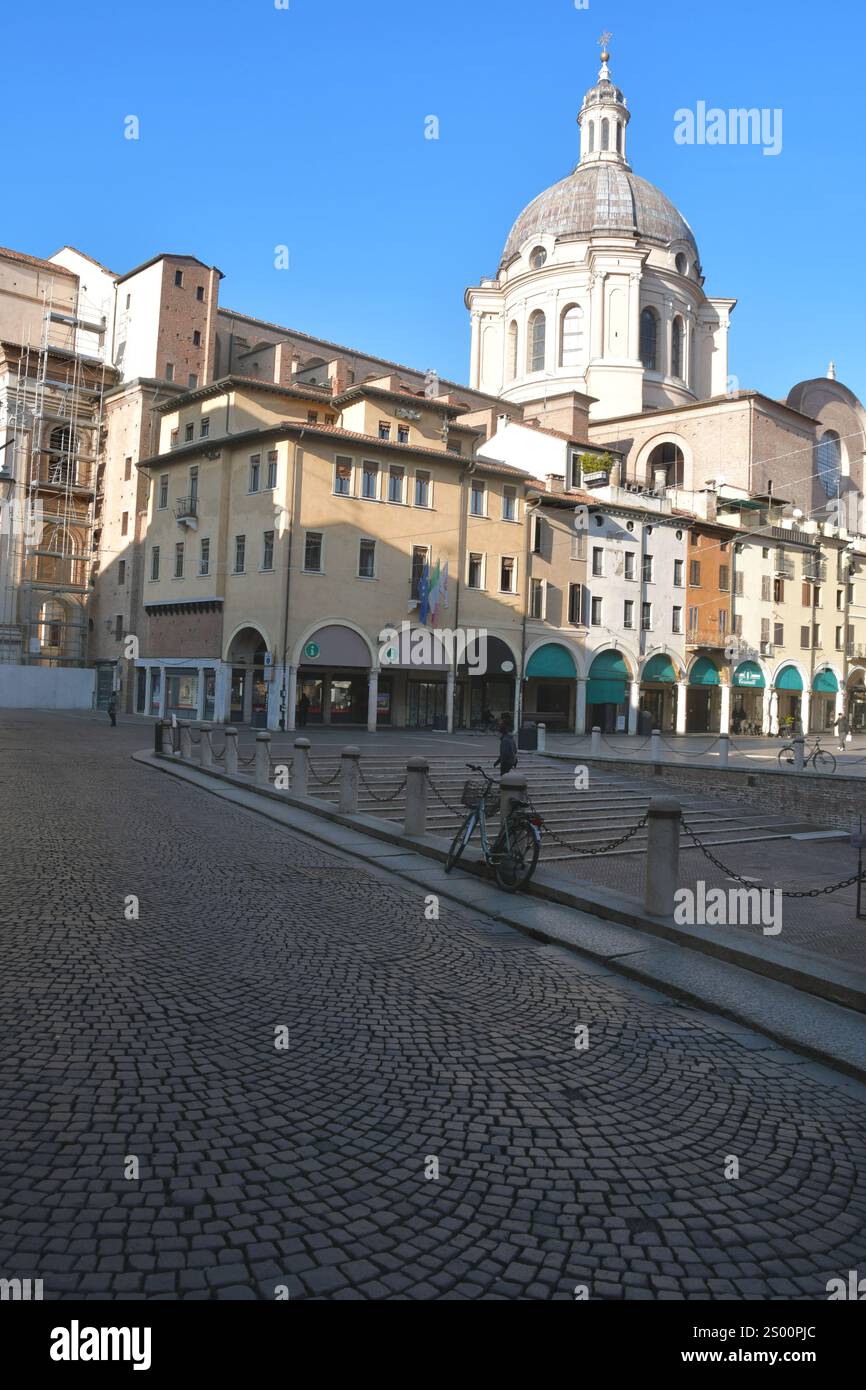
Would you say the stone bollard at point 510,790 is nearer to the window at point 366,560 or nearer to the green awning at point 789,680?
the window at point 366,560

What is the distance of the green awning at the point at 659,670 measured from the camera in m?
48.1

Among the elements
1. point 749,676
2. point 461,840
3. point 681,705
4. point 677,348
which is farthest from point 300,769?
point 677,348

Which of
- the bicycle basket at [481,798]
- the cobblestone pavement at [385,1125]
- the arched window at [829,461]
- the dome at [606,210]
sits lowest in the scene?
the cobblestone pavement at [385,1125]

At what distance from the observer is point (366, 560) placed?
37.6 meters

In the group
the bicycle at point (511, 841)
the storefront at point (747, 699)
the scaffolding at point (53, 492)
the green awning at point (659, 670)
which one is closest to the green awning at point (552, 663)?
the green awning at point (659, 670)

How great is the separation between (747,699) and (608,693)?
13.3 metres

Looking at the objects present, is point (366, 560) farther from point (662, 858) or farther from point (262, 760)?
point (662, 858)

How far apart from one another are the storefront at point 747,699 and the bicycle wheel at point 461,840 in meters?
44.3

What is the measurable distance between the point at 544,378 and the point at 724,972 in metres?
65.1

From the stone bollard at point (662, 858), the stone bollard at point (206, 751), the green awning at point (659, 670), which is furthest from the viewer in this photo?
the green awning at point (659, 670)

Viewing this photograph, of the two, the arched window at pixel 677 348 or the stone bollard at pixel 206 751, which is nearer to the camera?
the stone bollard at pixel 206 751

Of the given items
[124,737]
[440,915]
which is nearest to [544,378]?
[124,737]

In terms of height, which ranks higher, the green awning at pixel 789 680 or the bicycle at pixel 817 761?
the green awning at pixel 789 680

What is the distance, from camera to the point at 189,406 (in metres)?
43.1
